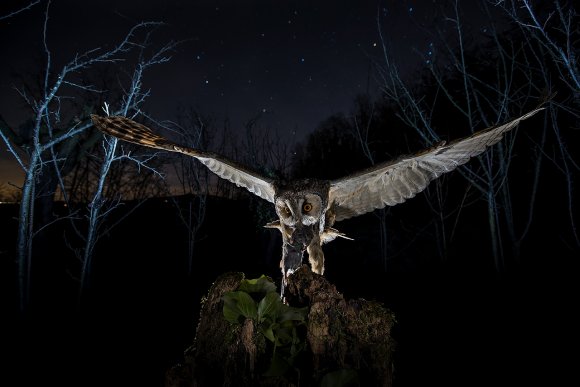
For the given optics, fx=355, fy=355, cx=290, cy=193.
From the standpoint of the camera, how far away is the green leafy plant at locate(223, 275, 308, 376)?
2043 millimetres

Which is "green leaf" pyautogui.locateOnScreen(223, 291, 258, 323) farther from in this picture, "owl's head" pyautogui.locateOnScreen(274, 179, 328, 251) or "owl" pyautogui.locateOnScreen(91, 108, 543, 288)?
"owl's head" pyautogui.locateOnScreen(274, 179, 328, 251)

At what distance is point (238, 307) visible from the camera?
82.0 inches

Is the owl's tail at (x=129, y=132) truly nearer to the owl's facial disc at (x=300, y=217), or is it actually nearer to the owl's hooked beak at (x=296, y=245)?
the owl's facial disc at (x=300, y=217)

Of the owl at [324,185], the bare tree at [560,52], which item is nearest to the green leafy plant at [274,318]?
the owl at [324,185]

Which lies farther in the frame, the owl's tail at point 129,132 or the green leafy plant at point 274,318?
the owl's tail at point 129,132

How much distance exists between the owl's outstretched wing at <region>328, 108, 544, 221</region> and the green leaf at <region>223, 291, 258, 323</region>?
6.38 ft

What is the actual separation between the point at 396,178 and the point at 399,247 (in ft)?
35.9

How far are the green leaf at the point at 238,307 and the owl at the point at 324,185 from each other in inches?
47.7

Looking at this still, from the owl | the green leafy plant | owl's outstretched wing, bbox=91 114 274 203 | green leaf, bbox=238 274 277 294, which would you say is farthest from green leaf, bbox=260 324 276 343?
owl's outstretched wing, bbox=91 114 274 203

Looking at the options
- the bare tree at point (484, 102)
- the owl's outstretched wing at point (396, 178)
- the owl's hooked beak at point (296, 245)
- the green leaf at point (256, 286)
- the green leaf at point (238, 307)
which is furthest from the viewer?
the bare tree at point (484, 102)

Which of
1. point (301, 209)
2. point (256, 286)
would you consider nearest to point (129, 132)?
point (301, 209)

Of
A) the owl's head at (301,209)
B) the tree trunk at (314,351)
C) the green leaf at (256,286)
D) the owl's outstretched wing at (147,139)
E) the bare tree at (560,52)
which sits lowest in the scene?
the tree trunk at (314,351)

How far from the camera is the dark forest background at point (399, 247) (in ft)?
17.0

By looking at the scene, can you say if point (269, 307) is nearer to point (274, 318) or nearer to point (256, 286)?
point (274, 318)
